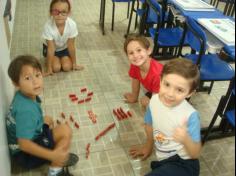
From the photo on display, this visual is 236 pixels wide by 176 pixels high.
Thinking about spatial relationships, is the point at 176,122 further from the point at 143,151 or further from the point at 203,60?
the point at 203,60

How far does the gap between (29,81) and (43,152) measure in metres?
0.32

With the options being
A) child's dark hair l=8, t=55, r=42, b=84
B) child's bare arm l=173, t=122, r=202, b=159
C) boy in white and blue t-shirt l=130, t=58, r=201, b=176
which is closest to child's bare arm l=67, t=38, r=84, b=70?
child's dark hair l=8, t=55, r=42, b=84

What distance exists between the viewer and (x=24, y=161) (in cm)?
134

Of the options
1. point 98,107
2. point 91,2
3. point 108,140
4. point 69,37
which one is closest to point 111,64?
point 69,37

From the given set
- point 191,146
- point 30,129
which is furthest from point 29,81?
point 191,146

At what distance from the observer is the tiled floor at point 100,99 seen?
1.48 meters

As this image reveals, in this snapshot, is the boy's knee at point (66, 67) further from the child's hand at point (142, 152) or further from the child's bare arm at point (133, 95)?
the child's hand at point (142, 152)

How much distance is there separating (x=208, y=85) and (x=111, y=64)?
0.82 m

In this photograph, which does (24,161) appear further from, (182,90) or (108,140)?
(182,90)

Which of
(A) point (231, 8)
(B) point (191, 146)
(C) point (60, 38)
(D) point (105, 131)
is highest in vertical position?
(A) point (231, 8)

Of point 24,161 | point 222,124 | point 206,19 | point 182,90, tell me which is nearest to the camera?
point 182,90

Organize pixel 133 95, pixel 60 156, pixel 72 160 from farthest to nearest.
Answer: pixel 133 95
pixel 72 160
pixel 60 156

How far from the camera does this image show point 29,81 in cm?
121

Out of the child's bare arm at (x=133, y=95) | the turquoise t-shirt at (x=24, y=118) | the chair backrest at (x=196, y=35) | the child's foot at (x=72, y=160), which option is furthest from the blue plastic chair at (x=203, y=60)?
the turquoise t-shirt at (x=24, y=118)
